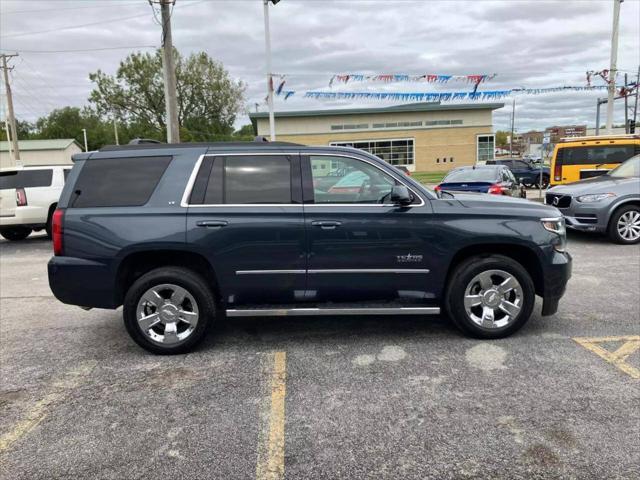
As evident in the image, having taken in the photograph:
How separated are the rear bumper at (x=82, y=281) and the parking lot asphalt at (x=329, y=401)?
1.81 ft

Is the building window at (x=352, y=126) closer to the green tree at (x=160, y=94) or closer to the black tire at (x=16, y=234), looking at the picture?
the green tree at (x=160, y=94)

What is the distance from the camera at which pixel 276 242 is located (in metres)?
4.35

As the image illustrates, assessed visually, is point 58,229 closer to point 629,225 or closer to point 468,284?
point 468,284

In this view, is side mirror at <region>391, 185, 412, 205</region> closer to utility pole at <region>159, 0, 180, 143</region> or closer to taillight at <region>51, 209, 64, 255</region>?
taillight at <region>51, 209, 64, 255</region>

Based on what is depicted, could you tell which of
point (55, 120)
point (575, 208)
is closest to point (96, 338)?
point (575, 208)

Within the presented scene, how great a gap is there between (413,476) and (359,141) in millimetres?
43867

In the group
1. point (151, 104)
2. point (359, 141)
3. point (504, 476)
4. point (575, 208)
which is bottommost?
point (504, 476)

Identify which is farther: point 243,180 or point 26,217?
point 26,217

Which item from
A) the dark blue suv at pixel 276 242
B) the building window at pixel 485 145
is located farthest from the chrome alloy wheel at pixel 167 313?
the building window at pixel 485 145

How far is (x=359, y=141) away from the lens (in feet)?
148

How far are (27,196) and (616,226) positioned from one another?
41.1ft

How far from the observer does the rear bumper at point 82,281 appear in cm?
434

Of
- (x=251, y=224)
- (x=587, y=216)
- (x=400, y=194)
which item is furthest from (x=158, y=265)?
(x=587, y=216)

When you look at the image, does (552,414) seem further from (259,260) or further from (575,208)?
(575,208)
